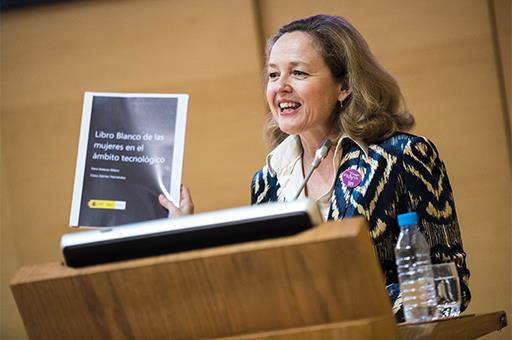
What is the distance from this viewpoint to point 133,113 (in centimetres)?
226

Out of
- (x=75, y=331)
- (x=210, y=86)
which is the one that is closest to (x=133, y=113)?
(x=75, y=331)

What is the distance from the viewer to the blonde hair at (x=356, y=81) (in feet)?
9.60

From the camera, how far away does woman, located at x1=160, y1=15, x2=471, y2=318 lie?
267cm

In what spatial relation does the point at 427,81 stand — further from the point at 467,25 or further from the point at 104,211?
the point at 104,211

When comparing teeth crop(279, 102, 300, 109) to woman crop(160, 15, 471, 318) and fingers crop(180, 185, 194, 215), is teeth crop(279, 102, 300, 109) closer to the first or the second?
woman crop(160, 15, 471, 318)

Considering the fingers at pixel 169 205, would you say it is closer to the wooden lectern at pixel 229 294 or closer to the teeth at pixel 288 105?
the wooden lectern at pixel 229 294

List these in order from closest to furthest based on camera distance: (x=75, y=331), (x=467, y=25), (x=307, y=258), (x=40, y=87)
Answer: (x=307, y=258) < (x=75, y=331) < (x=467, y=25) < (x=40, y=87)

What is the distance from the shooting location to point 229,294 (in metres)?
1.68

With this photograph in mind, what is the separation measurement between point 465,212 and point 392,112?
190 cm

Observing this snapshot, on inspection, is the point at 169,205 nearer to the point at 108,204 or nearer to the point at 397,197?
the point at 108,204

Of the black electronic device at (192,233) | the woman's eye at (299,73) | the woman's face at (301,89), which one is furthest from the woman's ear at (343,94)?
the black electronic device at (192,233)

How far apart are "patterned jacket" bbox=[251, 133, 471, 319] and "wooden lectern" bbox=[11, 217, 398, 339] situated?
934 mm

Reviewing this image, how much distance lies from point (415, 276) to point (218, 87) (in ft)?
9.08

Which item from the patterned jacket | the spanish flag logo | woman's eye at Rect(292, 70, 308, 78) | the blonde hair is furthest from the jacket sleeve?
the spanish flag logo
